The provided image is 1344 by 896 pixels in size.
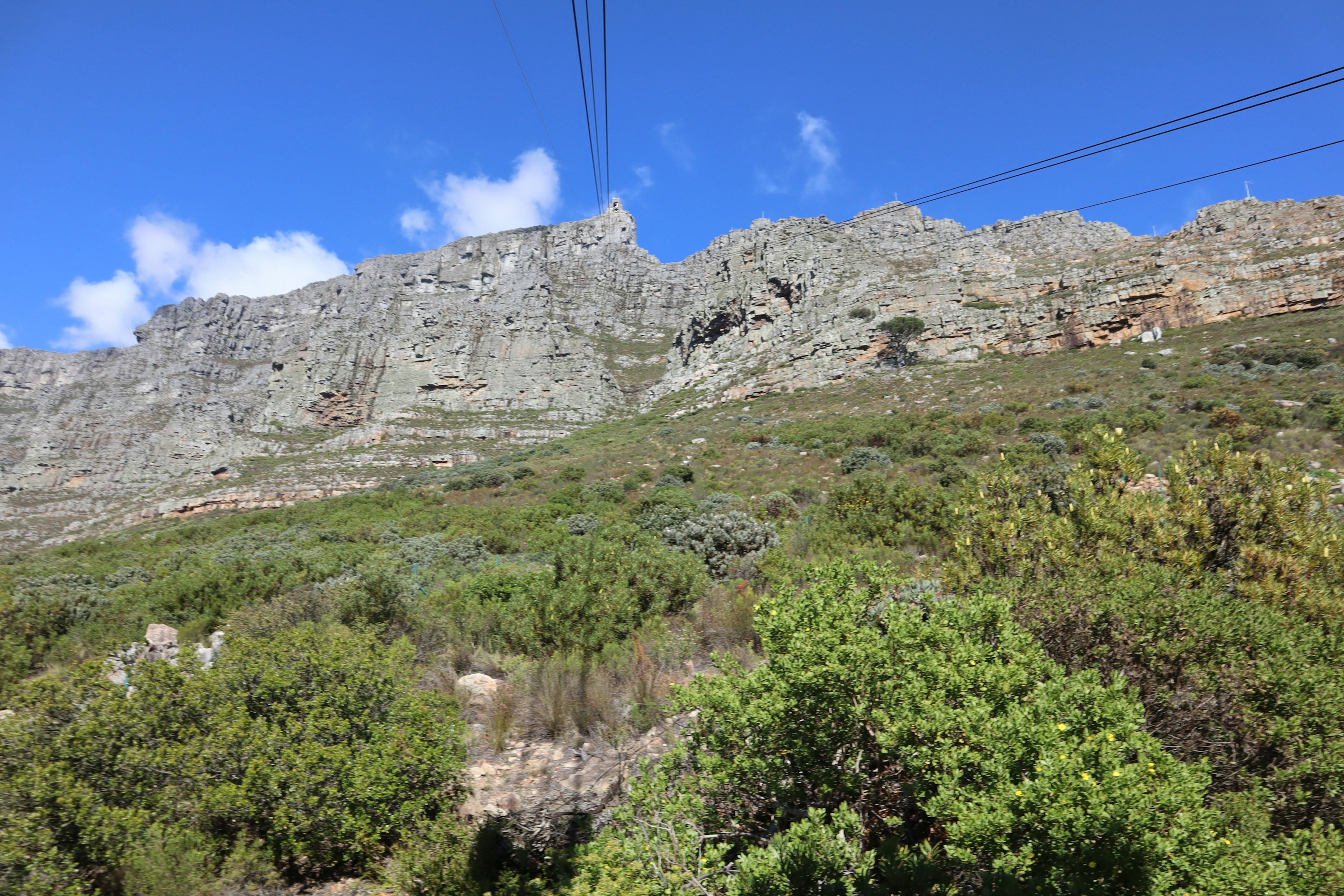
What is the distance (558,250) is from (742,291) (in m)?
56.8

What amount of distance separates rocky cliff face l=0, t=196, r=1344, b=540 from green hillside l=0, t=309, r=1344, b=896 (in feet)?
114

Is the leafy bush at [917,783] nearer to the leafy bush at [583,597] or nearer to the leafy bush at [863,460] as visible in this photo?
the leafy bush at [583,597]

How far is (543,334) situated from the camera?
7656 cm

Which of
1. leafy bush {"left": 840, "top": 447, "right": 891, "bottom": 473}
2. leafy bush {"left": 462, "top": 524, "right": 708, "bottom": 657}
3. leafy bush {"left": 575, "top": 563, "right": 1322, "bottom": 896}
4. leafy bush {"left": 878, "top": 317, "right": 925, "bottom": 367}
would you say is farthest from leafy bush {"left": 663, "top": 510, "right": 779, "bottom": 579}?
leafy bush {"left": 878, "top": 317, "right": 925, "bottom": 367}

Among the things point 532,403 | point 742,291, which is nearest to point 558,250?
point 532,403

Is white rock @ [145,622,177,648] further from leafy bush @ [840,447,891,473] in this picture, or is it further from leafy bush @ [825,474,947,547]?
leafy bush @ [840,447,891,473]

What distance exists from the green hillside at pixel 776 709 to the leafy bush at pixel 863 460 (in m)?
7.44

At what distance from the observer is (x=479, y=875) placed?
3002 millimetres

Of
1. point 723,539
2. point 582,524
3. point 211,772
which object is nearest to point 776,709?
point 211,772

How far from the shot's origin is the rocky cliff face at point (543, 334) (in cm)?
3628

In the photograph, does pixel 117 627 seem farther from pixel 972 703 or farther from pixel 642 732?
pixel 972 703

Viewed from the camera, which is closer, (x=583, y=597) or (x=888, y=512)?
(x=583, y=597)

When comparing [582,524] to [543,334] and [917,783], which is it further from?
[543,334]

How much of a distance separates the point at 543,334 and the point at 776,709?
78.2 metres
